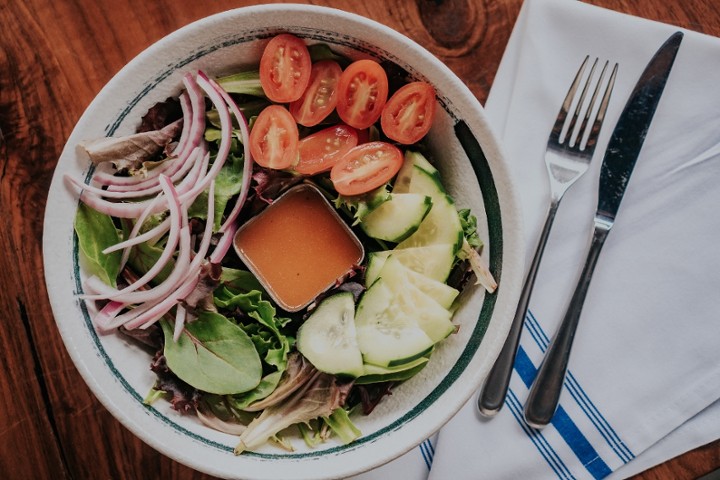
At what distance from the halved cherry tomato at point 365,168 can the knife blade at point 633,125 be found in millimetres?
641

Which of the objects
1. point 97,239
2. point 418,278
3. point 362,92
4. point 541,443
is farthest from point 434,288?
point 97,239

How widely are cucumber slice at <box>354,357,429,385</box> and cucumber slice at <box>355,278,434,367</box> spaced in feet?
0.07

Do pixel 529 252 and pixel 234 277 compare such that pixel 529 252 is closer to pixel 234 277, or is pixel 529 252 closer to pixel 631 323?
pixel 631 323

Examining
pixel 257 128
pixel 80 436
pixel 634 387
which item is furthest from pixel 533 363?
pixel 80 436

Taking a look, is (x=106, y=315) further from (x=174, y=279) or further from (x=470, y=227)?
(x=470, y=227)

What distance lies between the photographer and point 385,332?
1664 millimetres

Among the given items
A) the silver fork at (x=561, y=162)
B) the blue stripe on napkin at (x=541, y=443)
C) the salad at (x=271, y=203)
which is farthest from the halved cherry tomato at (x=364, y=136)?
the blue stripe on napkin at (x=541, y=443)

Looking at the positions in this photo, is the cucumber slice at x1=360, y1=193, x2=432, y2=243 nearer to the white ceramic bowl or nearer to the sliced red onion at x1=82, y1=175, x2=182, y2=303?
the white ceramic bowl

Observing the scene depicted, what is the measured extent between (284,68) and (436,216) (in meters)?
0.56

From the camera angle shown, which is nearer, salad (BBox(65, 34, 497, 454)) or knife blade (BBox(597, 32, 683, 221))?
salad (BBox(65, 34, 497, 454))

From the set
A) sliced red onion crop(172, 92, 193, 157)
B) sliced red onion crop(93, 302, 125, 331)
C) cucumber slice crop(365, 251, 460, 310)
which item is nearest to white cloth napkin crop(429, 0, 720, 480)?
cucumber slice crop(365, 251, 460, 310)

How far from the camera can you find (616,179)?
1873 millimetres

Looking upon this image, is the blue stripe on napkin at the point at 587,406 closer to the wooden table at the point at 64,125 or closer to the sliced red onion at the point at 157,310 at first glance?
the wooden table at the point at 64,125

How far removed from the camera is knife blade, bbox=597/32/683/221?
6.10ft
